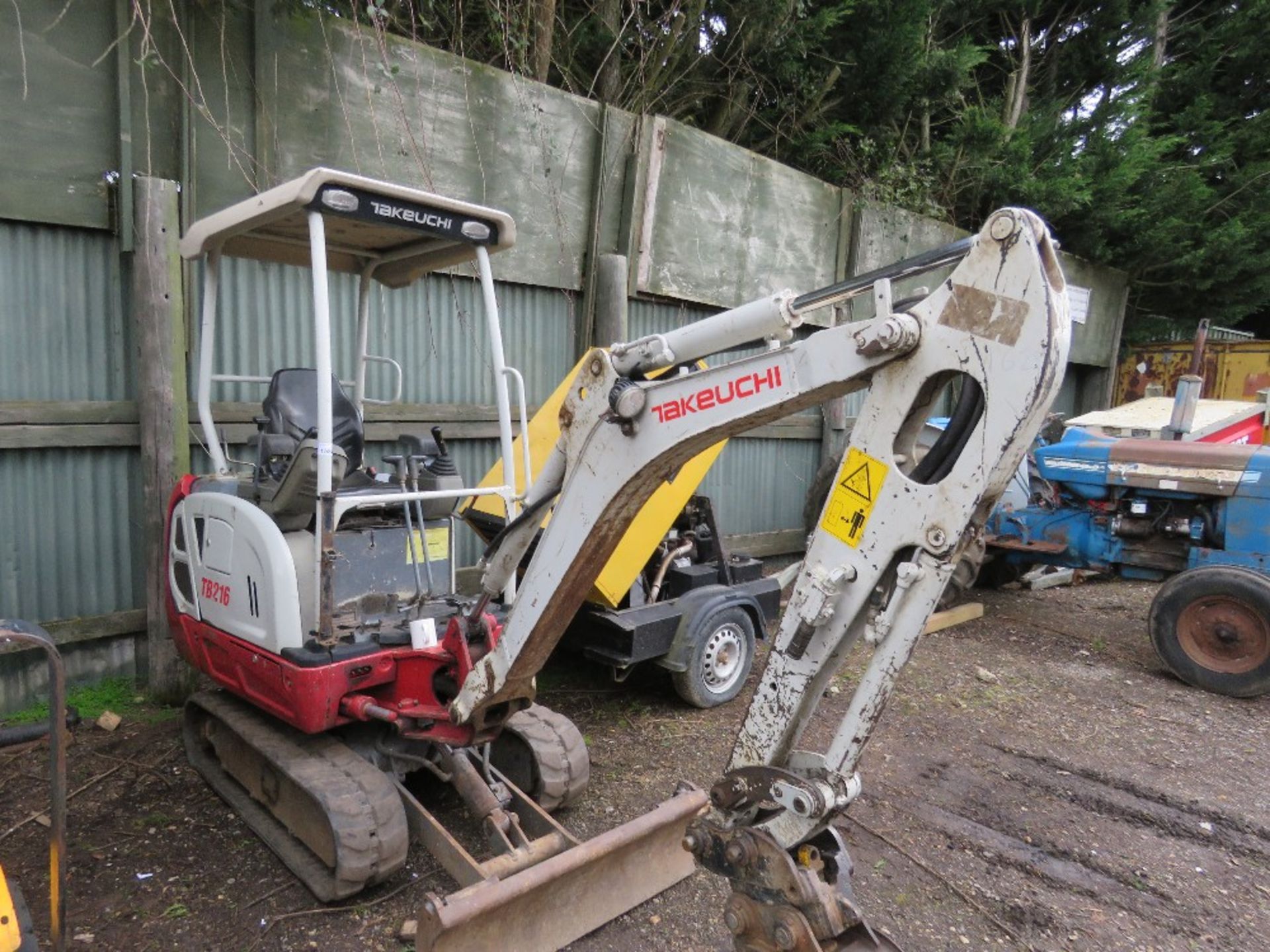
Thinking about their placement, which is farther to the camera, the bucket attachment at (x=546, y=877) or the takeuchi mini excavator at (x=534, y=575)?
the bucket attachment at (x=546, y=877)

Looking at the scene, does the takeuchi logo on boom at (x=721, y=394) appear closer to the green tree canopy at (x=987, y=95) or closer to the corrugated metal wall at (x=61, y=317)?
the green tree canopy at (x=987, y=95)

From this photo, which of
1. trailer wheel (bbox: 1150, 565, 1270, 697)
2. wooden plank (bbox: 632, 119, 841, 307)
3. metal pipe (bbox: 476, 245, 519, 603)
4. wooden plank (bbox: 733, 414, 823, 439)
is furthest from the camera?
wooden plank (bbox: 733, 414, 823, 439)

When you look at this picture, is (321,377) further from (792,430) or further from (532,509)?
(792,430)

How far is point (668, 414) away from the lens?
2.18 m

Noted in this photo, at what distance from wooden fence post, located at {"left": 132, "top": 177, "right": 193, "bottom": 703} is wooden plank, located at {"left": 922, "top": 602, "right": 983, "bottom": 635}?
200 inches

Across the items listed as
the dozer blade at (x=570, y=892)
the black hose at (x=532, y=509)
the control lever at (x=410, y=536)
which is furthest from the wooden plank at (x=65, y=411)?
the dozer blade at (x=570, y=892)

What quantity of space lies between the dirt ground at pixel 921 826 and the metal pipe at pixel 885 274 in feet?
7.03

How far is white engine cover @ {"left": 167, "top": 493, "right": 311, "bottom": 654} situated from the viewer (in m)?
2.93

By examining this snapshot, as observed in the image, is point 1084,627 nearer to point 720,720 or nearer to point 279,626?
point 720,720

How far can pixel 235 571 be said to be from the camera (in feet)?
10.3

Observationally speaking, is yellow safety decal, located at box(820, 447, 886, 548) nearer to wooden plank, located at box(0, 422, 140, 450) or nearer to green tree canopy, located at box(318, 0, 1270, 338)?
green tree canopy, located at box(318, 0, 1270, 338)

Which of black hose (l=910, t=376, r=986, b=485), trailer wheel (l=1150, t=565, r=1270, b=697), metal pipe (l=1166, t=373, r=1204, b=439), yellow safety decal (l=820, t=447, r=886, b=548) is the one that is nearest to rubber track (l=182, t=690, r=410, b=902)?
yellow safety decal (l=820, t=447, r=886, b=548)

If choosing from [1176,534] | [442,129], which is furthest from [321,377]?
[1176,534]

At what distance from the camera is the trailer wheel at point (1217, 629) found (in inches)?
200
